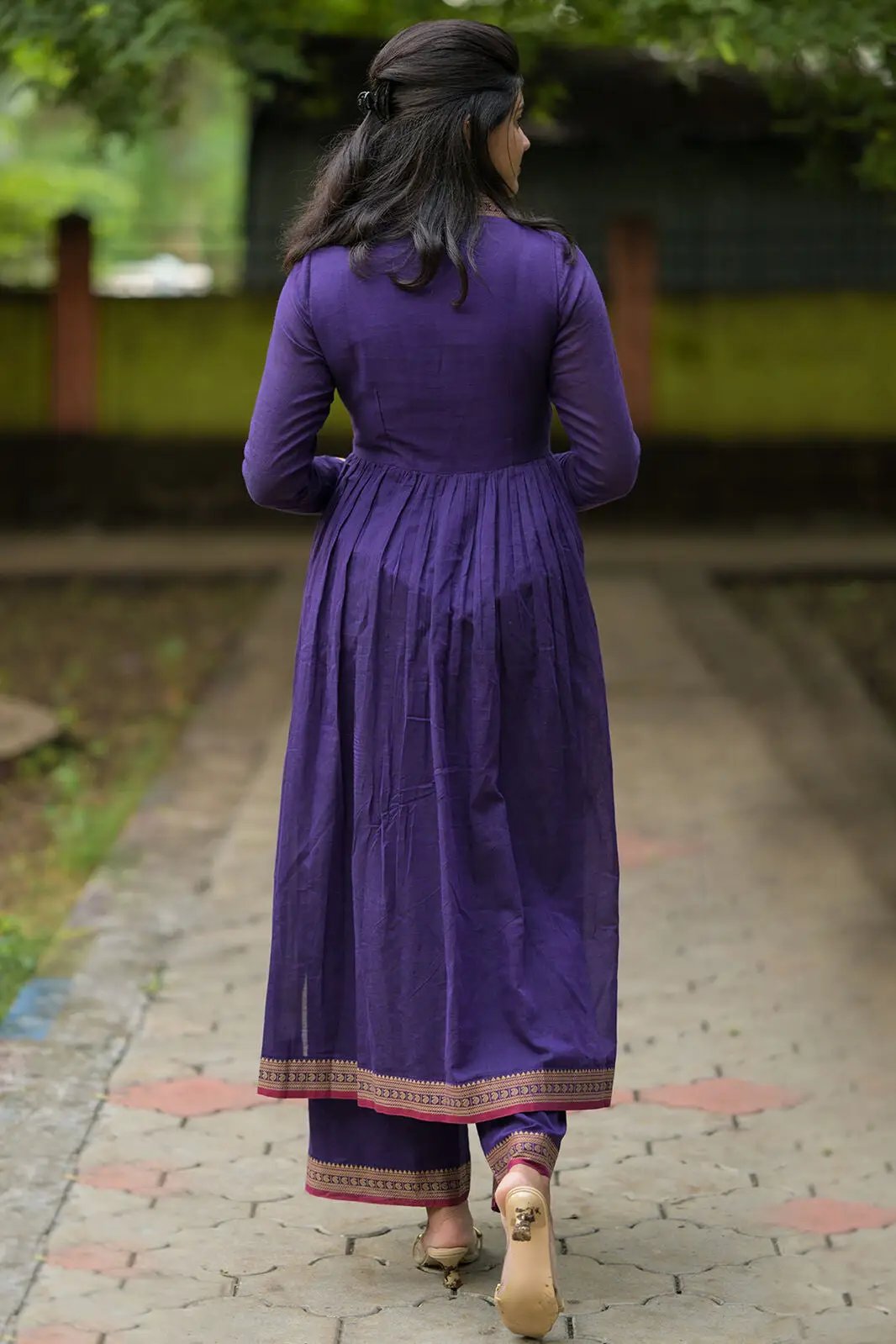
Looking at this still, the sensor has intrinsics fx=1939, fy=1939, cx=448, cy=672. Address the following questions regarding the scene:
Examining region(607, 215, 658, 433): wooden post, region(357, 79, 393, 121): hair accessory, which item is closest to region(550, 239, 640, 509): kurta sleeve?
region(357, 79, 393, 121): hair accessory

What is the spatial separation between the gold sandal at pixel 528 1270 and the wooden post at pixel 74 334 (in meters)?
13.1

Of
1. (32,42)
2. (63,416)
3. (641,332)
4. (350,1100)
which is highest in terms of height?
(32,42)

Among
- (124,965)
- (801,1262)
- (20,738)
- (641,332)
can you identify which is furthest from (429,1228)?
(641,332)

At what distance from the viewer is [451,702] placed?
3.03 m

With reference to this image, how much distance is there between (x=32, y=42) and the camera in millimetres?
7008

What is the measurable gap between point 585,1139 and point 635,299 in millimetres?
11995

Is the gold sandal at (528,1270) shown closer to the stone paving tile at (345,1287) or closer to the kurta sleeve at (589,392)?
the stone paving tile at (345,1287)

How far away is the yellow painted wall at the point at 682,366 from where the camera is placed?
15312 mm

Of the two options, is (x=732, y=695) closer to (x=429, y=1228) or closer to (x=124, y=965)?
(x=124, y=965)

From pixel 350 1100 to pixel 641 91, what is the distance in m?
14.8

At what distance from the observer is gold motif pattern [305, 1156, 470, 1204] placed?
124 inches

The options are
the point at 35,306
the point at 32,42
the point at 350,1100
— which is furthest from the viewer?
the point at 35,306

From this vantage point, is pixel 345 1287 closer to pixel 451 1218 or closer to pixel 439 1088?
pixel 451 1218

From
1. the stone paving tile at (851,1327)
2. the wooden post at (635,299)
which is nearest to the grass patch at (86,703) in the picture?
the stone paving tile at (851,1327)
